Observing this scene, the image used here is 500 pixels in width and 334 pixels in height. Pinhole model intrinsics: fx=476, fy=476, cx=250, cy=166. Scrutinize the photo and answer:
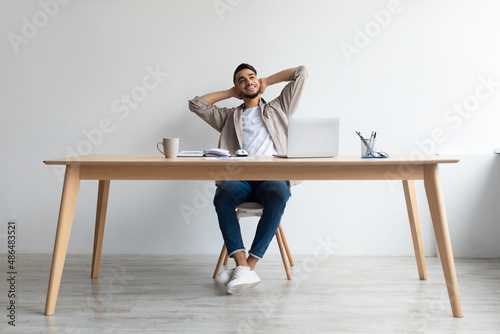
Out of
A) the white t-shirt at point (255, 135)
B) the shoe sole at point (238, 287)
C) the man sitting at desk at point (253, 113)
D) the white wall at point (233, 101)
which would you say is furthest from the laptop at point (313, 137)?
the white wall at point (233, 101)

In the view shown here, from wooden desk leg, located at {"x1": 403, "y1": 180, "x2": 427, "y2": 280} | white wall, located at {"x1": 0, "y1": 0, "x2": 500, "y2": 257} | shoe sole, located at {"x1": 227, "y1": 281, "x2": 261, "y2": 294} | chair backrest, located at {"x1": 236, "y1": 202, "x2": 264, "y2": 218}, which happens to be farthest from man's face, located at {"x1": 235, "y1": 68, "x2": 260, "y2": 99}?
shoe sole, located at {"x1": 227, "y1": 281, "x2": 261, "y2": 294}

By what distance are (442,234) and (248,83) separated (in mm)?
1396

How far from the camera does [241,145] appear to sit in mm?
2746

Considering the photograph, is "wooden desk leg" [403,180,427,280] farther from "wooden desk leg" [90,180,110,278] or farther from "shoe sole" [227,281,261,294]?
"wooden desk leg" [90,180,110,278]

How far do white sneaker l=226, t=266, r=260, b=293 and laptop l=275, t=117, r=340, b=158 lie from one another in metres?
0.57

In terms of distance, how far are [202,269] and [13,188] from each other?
143 centimetres

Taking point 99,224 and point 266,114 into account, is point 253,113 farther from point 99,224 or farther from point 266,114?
point 99,224

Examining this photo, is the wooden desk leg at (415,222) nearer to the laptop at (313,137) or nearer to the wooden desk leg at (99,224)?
the laptop at (313,137)

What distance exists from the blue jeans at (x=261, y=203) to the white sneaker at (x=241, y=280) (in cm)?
13

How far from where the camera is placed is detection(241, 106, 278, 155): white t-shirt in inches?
108

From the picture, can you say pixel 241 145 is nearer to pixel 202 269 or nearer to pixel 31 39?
pixel 202 269

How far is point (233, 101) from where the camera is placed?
308 cm

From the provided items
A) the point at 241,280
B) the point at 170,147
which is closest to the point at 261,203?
the point at 241,280

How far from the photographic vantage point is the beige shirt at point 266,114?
9.10 feet
